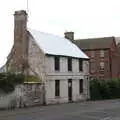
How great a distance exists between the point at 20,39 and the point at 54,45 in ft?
16.4

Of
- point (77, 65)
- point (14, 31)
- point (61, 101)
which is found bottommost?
point (61, 101)

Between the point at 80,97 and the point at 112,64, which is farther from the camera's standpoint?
the point at 112,64

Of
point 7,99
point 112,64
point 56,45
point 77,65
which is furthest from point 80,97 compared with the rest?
point 112,64

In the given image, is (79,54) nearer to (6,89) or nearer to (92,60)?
(6,89)

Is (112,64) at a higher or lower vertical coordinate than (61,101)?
higher

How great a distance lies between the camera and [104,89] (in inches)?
2302

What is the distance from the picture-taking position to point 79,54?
55.2m

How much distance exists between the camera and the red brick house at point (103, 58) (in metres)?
84.8

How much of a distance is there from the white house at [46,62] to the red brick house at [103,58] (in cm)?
3280

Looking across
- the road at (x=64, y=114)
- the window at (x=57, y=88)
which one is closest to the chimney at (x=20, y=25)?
the window at (x=57, y=88)

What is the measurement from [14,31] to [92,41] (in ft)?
142

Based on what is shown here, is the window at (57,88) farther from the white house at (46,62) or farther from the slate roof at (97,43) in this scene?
the slate roof at (97,43)

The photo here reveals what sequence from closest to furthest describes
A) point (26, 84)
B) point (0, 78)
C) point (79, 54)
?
point (0, 78) < point (26, 84) < point (79, 54)

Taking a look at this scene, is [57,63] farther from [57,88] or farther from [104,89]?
[104,89]
